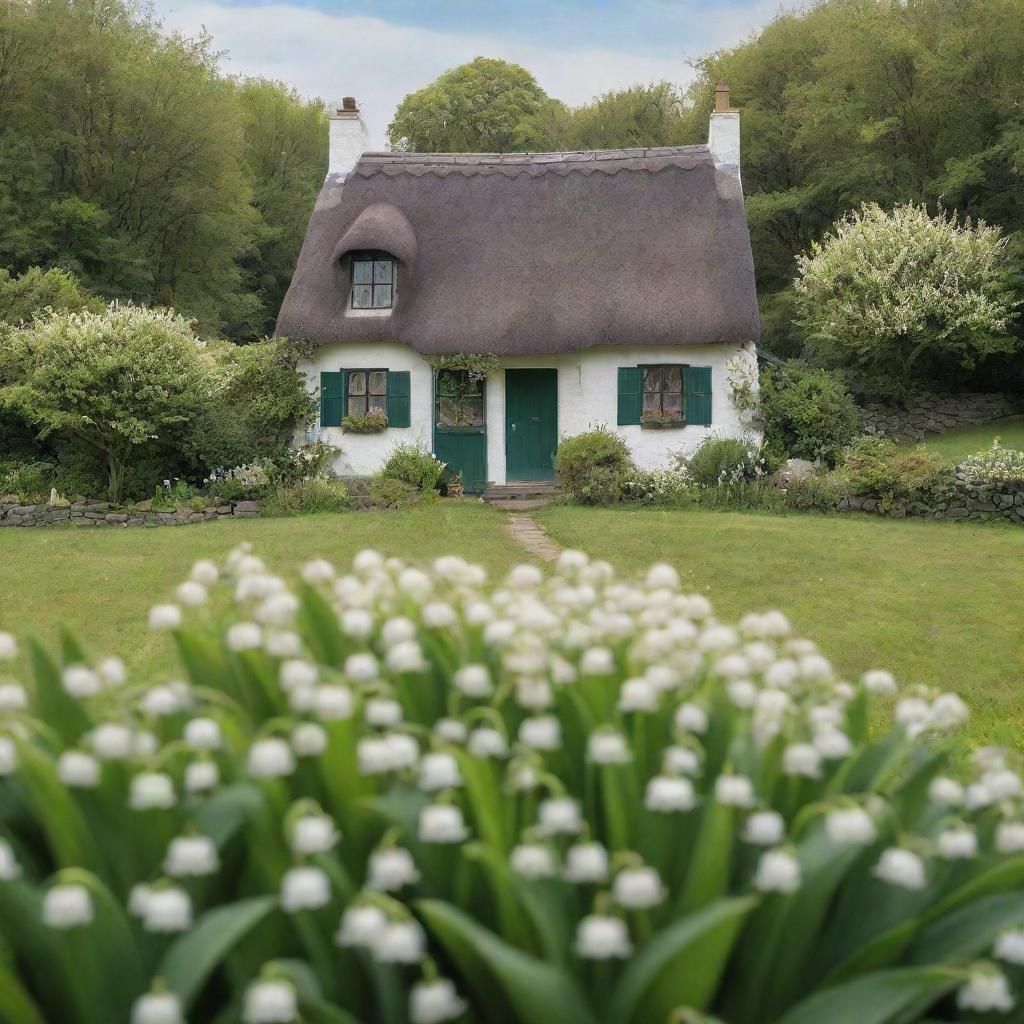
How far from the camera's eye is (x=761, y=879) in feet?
7.10

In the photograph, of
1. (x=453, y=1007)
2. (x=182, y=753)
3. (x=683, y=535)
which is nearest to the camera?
(x=453, y=1007)

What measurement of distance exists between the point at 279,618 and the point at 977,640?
789 cm

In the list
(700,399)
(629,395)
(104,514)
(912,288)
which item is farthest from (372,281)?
(912,288)

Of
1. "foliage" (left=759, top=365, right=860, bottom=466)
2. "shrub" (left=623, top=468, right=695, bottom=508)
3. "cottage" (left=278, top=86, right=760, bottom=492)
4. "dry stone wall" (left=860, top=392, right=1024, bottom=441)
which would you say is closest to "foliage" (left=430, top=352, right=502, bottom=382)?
"cottage" (left=278, top=86, right=760, bottom=492)

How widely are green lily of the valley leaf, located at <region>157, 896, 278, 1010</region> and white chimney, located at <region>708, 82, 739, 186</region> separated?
21.0 m

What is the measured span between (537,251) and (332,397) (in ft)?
16.1

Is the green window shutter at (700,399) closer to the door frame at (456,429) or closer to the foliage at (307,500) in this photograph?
the door frame at (456,429)

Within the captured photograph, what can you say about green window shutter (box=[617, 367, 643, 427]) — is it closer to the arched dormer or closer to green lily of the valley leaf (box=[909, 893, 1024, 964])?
the arched dormer

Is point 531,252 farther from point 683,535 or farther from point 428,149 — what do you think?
point 428,149

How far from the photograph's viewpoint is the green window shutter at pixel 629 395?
1967 cm

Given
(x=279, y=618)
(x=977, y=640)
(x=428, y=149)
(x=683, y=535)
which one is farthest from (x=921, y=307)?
(x=428, y=149)

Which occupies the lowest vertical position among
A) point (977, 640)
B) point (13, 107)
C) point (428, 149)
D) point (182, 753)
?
point (977, 640)

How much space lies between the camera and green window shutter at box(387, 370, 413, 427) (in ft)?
64.8

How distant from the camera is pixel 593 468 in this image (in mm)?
17812
